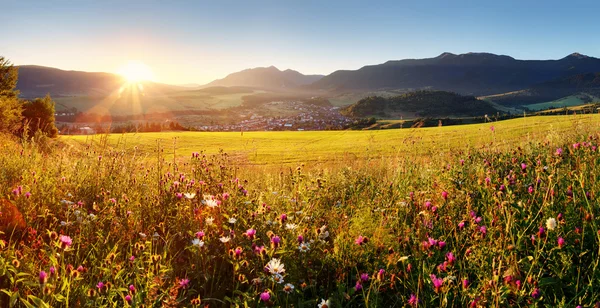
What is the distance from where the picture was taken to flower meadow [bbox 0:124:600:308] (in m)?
2.30

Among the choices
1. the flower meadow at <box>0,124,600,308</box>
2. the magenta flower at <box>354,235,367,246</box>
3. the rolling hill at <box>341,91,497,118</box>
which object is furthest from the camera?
the rolling hill at <box>341,91,497,118</box>

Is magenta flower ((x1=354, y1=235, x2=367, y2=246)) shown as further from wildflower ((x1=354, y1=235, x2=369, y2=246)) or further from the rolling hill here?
the rolling hill

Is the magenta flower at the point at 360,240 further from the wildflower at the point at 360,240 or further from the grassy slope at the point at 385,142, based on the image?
the grassy slope at the point at 385,142

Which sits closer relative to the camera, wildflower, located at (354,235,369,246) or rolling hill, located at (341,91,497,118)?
wildflower, located at (354,235,369,246)

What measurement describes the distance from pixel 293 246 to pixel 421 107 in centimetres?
17618

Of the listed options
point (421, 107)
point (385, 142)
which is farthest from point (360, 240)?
point (421, 107)

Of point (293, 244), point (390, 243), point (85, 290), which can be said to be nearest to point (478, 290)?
point (390, 243)

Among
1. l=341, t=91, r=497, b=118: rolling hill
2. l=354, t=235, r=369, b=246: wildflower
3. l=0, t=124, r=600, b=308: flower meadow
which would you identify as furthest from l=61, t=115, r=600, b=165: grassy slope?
l=341, t=91, r=497, b=118: rolling hill

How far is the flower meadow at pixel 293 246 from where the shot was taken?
90.6 inches

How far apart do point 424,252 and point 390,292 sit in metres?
0.48

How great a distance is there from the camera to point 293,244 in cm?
286

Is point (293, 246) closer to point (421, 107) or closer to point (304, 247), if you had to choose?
point (304, 247)

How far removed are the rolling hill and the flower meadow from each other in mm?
153997

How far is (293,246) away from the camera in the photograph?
284cm
